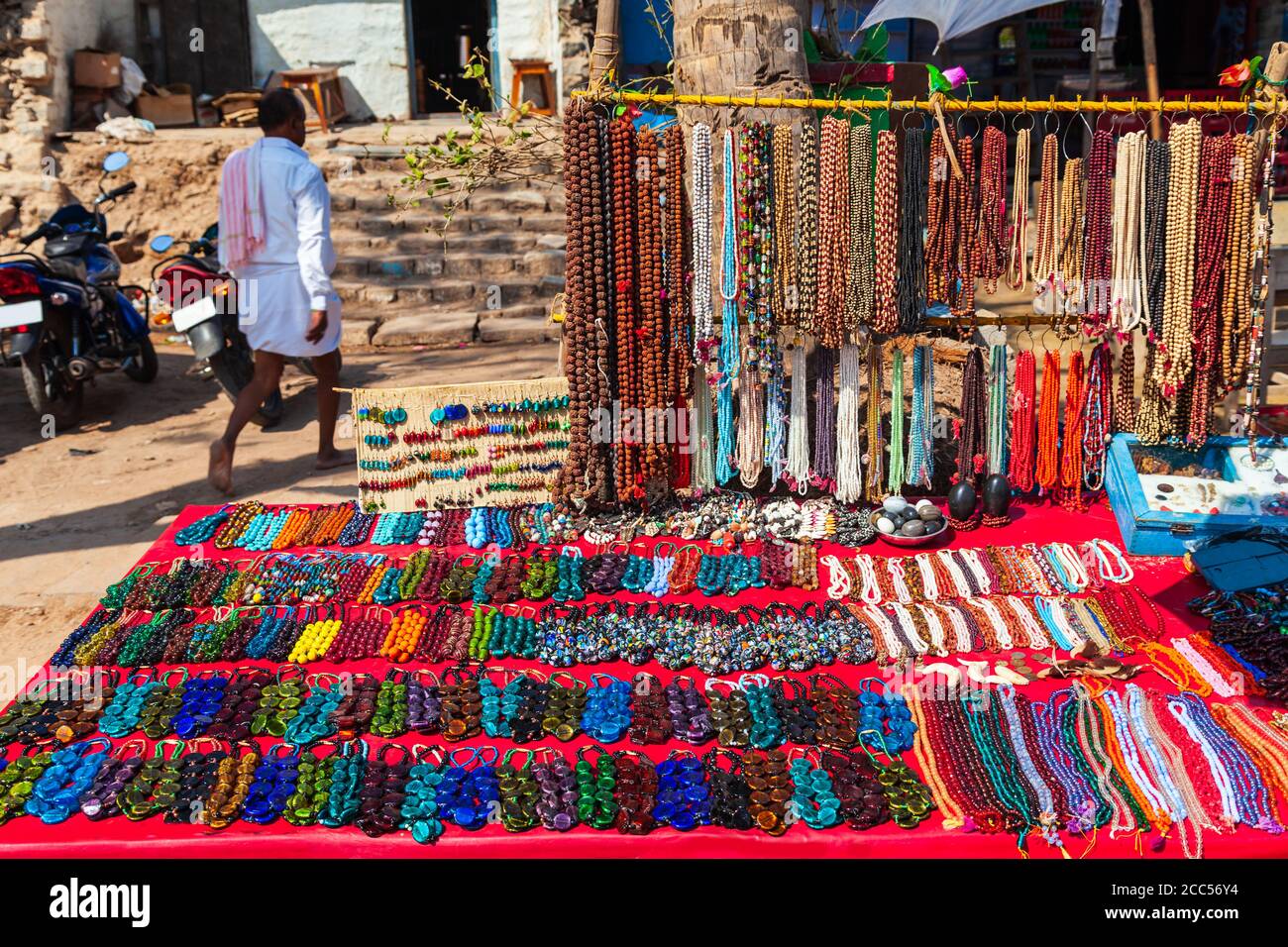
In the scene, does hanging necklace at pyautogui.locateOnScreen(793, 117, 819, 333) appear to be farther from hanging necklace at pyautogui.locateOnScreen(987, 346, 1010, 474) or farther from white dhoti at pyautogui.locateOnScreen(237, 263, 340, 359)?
white dhoti at pyautogui.locateOnScreen(237, 263, 340, 359)

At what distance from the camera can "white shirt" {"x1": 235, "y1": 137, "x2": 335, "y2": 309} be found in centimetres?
501

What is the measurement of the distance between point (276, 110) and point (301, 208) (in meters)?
0.47

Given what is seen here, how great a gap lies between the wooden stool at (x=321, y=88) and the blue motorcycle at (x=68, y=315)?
4.94m

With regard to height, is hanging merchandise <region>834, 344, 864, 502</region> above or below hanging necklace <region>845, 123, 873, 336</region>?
below

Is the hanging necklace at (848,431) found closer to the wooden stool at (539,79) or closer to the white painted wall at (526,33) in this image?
the wooden stool at (539,79)

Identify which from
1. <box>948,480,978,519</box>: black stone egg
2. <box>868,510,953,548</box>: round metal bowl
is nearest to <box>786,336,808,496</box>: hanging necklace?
<box>868,510,953,548</box>: round metal bowl

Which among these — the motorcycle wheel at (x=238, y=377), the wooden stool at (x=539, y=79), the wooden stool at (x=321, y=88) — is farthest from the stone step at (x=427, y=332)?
the wooden stool at (x=321, y=88)

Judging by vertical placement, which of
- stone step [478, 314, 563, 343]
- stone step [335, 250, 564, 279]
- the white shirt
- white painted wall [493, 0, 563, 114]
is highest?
white painted wall [493, 0, 563, 114]

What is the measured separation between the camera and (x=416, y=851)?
2.66m

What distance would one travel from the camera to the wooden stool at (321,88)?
38.8 ft

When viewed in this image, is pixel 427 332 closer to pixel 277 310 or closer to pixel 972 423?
pixel 277 310

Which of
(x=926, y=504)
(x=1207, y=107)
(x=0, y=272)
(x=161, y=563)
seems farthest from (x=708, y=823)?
(x=0, y=272)

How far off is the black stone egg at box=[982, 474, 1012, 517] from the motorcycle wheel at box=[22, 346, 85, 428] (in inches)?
210

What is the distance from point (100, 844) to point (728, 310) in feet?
8.89
